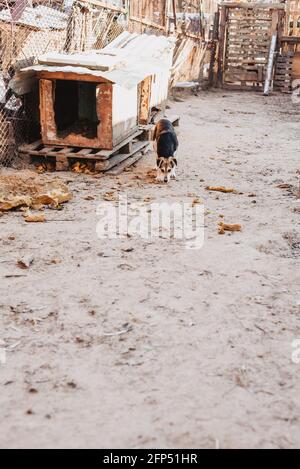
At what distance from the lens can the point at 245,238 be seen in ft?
14.8

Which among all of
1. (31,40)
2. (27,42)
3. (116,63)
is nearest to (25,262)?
(116,63)

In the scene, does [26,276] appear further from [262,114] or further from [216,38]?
[216,38]

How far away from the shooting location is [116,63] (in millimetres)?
6602

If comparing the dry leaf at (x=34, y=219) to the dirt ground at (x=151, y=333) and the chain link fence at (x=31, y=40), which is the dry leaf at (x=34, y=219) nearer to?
the dirt ground at (x=151, y=333)

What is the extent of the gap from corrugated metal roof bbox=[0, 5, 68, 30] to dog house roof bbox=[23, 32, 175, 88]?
0.48 metres

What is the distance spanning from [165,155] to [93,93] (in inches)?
69.0

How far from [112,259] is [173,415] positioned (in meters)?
1.89

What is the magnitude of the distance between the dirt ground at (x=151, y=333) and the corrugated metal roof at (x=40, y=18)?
254 centimetres

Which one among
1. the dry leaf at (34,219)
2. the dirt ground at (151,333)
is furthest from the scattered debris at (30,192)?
the dry leaf at (34,219)

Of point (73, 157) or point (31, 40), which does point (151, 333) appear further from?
point (31, 40)

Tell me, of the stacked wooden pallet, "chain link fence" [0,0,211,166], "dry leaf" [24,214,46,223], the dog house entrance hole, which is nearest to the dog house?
the dog house entrance hole

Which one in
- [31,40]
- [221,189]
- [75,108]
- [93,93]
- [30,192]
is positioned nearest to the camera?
[30,192]

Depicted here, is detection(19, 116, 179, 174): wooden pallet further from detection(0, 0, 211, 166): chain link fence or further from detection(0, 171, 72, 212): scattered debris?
detection(0, 171, 72, 212): scattered debris

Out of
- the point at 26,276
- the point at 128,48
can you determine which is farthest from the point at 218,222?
the point at 128,48
